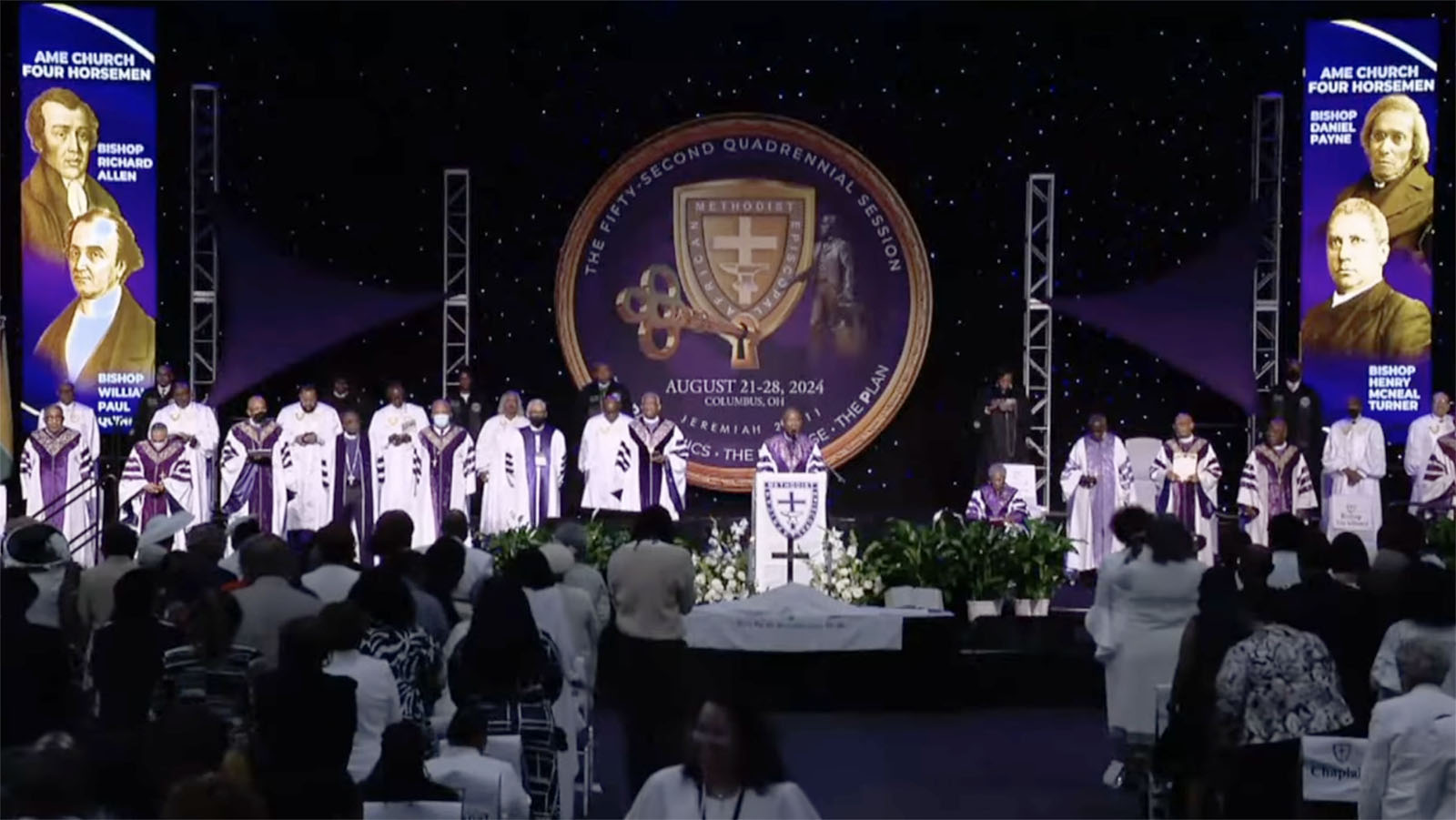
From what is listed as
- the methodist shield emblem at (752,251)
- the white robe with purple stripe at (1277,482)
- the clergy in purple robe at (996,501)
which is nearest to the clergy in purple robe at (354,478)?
the methodist shield emblem at (752,251)

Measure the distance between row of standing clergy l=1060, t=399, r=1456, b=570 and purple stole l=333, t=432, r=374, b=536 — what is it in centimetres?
617

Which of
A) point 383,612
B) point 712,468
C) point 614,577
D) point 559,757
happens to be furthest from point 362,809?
point 712,468

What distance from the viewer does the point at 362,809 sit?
651 cm

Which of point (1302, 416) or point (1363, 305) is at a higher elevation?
point (1363, 305)

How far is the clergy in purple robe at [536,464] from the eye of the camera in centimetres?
2058

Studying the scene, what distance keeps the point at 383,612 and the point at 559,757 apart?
1.90 metres

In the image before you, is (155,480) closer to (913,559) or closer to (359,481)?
(359,481)

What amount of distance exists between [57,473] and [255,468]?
1.66 metres

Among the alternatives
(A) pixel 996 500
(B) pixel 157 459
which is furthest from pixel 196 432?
(A) pixel 996 500

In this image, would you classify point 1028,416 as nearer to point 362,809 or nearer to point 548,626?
point 548,626

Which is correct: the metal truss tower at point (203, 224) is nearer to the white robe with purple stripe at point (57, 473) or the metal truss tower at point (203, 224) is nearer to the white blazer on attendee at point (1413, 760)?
the white robe with purple stripe at point (57, 473)

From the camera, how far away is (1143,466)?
20188mm

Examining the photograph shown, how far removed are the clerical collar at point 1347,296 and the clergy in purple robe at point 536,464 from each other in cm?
681

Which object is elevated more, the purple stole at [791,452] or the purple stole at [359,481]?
the purple stole at [791,452]
